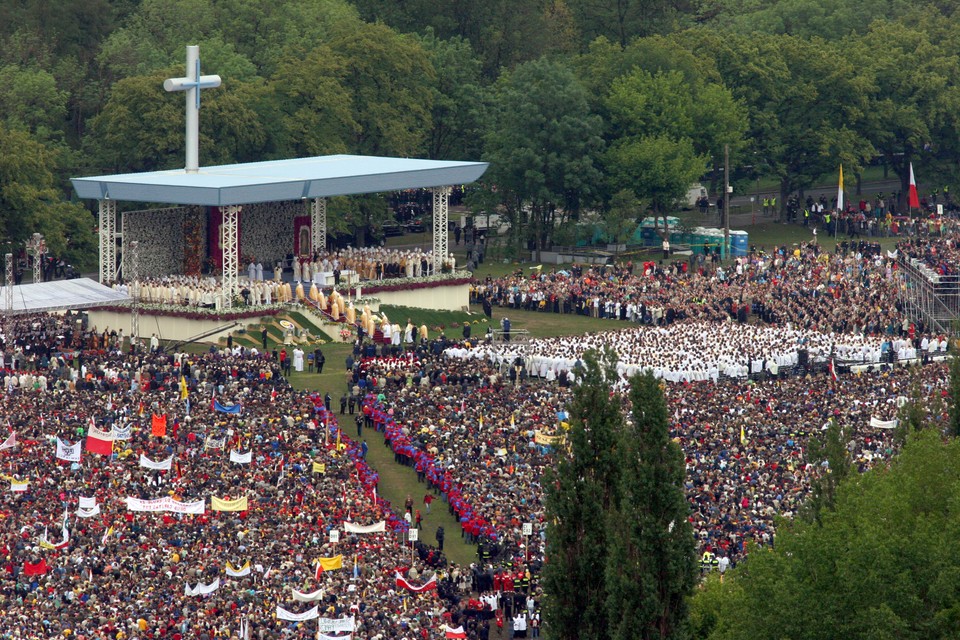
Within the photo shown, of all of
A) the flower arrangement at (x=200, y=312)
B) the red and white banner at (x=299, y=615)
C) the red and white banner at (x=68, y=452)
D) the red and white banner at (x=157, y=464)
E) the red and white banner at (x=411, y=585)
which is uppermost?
the flower arrangement at (x=200, y=312)

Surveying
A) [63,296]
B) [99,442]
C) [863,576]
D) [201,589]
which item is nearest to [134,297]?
[63,296]

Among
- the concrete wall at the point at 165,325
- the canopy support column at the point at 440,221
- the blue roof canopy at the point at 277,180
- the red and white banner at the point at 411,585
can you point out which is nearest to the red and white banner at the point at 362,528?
the red and white banner at the point at 411,585

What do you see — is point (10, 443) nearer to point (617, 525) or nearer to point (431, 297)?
point (617, 525)

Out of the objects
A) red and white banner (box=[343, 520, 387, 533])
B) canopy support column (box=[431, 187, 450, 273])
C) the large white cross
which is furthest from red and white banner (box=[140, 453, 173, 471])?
canopy support column (box=[431, 187, 450, 273])

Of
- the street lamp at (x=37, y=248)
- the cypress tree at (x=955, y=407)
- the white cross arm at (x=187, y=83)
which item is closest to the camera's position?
the cypress tree at (x=955, y=407)

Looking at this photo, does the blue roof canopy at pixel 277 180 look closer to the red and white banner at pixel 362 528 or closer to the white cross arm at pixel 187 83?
the white cross arm at pixel 187 83

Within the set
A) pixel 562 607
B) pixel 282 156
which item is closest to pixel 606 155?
pixel 282 156

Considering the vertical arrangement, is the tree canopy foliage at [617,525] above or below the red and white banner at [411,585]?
above

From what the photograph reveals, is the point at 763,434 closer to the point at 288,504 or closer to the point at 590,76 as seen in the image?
the point at 288,504
